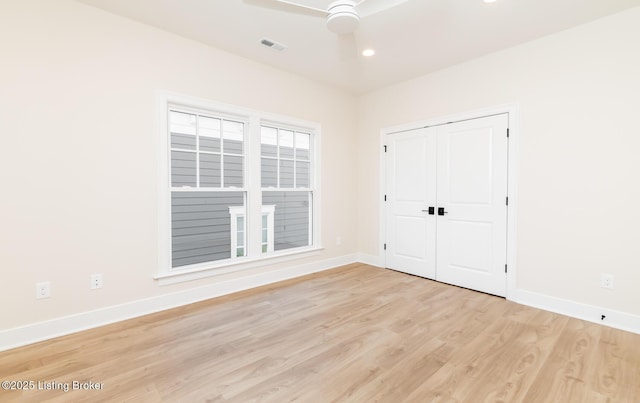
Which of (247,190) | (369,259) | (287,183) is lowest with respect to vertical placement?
(369,259)

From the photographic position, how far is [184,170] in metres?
3.45

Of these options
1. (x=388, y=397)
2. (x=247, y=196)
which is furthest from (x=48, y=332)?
(x=388, y=397)

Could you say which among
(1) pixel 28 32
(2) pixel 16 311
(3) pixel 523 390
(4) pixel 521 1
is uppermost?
(4) pixel 521 1

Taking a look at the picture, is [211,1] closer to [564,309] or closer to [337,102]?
[337,102]

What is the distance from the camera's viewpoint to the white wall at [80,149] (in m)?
2.35

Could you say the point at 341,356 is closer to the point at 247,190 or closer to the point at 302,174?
the point at 247,190

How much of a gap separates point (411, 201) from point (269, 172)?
2.17 meters

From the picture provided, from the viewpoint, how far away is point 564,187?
300 cm

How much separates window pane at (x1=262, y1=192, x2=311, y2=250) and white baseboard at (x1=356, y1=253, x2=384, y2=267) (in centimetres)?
109

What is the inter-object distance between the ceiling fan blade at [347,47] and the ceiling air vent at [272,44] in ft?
2.17

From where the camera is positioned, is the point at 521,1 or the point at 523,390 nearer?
the point at 523,390

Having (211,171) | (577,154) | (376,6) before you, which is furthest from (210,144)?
(577,154)

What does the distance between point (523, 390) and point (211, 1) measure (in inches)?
150

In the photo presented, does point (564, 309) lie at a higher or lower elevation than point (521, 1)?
lower
